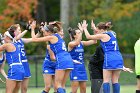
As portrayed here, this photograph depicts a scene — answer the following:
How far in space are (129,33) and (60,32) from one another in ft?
61.7

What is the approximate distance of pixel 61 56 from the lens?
17.2 m

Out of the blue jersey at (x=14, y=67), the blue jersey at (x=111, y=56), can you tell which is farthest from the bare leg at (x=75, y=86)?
the blue jersey at (x=14, y=67)

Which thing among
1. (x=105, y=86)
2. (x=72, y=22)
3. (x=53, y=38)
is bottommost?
(x=105, y=86)

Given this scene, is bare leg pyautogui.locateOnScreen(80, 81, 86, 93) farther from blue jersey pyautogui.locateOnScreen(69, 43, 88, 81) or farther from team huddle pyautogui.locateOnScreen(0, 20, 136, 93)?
blue jersey pyautogui.locateOnScreen(69, 43, 88, 81)

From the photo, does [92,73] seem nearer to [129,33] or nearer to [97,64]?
[97,64]

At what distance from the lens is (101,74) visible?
1869 cm

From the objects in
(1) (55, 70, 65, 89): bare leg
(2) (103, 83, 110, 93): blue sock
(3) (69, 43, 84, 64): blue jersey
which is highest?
(3) (69, 43, 84, 64): blue jersey

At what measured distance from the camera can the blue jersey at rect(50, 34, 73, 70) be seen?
56.1ft

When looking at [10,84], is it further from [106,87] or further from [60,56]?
[106,87]

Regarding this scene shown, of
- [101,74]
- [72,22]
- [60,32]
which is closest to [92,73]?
[101,74]

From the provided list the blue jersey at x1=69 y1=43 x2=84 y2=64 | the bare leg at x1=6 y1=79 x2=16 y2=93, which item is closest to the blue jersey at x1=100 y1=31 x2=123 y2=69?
the blue jersey at x1=69 y1=43 x2=84 y2=64

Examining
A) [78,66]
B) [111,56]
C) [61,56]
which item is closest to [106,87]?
[111,56]

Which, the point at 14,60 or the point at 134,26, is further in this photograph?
the point at 134,26

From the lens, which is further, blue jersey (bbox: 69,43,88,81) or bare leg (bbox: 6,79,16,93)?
blue jersey (bbox: 69,43,88,81)
